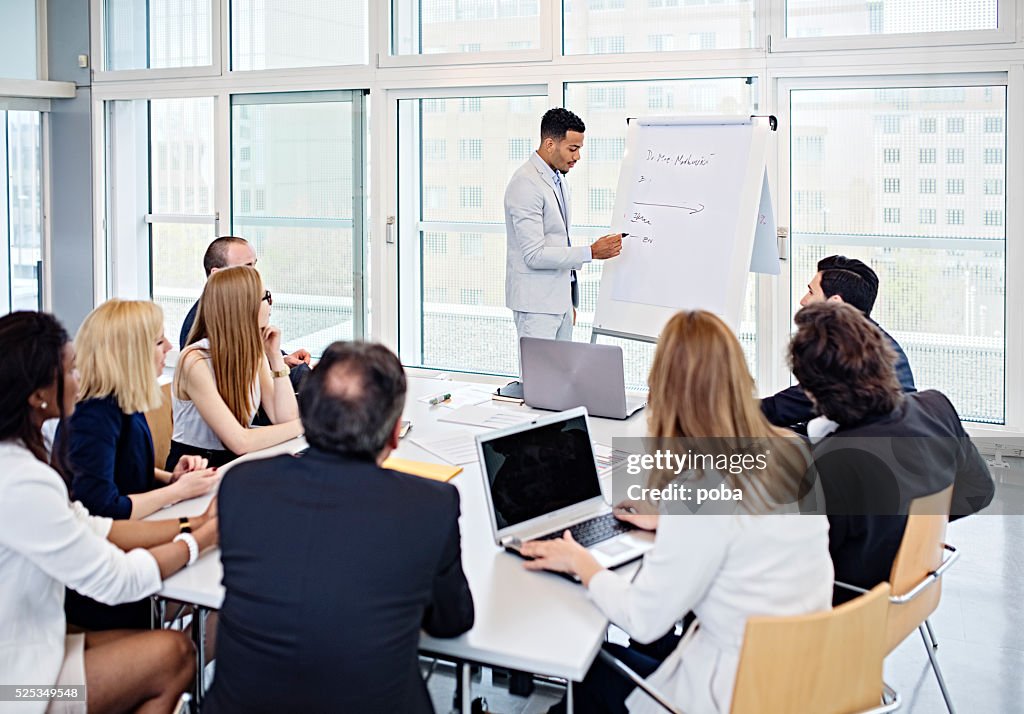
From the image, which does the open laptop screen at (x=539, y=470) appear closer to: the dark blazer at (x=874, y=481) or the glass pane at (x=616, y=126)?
the dark blazer at (x=874, y=481)

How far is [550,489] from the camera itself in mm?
2332

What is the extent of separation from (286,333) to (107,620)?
432 centimetres

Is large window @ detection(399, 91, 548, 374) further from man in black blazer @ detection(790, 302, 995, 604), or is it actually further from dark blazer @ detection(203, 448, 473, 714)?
dark blazer @ detection(203, 448, 473, 714)

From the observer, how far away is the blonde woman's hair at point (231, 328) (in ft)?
9.70

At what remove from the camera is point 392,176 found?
239 inches

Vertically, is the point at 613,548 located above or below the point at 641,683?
above

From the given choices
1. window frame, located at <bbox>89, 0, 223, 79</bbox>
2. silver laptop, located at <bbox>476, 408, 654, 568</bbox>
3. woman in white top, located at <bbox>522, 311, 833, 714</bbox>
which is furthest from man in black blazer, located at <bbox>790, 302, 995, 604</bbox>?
window frame, located at <bbox>89, 0, 223, 79</bbox>

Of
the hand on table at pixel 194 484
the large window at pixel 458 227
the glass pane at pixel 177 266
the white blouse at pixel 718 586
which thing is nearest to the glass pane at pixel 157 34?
the glass pane at pixel 177 266

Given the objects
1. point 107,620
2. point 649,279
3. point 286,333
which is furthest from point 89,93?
point 107,620

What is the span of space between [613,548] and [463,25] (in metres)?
4.34

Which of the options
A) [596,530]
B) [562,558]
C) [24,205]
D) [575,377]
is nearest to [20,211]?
[24,205]

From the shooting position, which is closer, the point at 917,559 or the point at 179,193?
the point at 917,559

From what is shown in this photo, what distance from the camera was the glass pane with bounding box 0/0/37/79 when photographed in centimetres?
639

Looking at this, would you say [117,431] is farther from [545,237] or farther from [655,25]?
[655,25]
